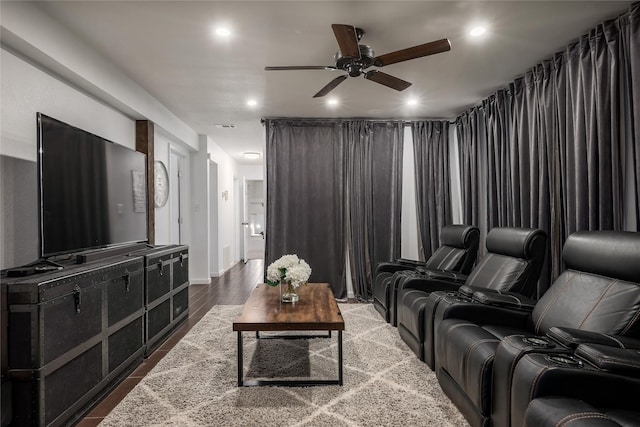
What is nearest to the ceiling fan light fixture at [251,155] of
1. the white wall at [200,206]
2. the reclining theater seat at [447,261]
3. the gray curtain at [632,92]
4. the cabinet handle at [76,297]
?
the white wall at [200,206]

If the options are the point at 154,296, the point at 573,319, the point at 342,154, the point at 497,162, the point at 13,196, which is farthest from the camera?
the point at 342,154

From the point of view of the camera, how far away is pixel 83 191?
2.55 m

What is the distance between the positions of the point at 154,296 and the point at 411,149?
156 inches

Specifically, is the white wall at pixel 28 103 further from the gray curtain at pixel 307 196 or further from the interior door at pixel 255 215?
the interior door at pixel 255 215

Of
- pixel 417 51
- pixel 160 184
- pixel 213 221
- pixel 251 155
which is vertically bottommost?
pixel 213 221

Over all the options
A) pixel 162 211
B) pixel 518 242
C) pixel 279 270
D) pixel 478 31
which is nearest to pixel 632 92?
pixel 478 31

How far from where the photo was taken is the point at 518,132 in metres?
3.65

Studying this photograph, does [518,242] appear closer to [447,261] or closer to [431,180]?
[447,261]

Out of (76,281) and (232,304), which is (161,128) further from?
(76,281)

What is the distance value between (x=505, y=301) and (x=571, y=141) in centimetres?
153

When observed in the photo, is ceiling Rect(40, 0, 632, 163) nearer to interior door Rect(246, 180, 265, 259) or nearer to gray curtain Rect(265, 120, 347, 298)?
gray curtain Rect(265, 120, 347, 298)

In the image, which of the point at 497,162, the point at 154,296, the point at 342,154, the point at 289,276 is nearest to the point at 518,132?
the point at 497,162

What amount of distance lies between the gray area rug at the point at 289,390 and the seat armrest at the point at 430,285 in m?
0.53

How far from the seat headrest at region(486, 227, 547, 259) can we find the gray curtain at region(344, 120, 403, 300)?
6.89 ft
